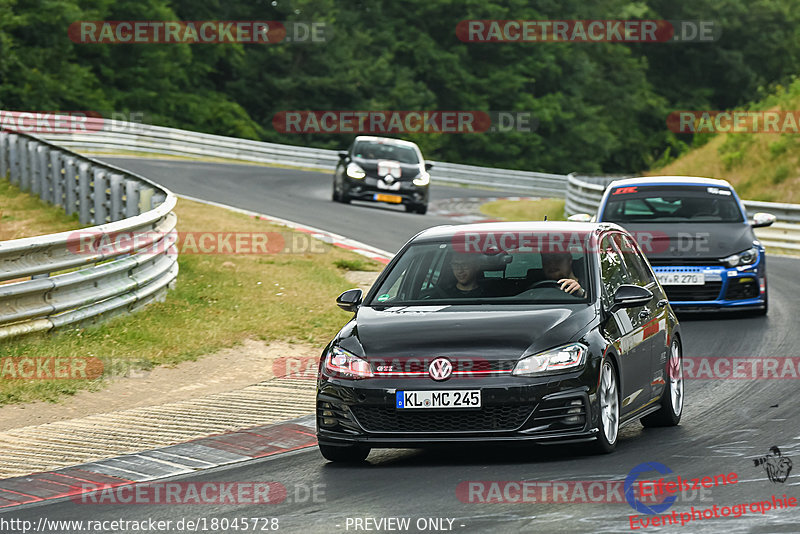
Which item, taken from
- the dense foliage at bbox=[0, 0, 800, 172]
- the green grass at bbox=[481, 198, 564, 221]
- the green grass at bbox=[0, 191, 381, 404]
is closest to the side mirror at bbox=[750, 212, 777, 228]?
the green grass at bbox=[0, 191, 381, 404]

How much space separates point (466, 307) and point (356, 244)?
14.6 meters

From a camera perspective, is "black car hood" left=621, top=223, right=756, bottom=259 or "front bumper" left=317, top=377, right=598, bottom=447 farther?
"black car hood" left=621, top=223, right=756, bottom=259

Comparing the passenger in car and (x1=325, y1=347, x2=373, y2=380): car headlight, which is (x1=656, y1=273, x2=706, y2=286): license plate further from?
(x1=325, y1=347, x2=373, y2=380): car headlight

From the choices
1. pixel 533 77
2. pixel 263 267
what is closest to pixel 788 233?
pixel 263 267

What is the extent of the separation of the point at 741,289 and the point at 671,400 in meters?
6.61

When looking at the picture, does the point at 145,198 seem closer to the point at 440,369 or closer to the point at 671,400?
the point at 671,400

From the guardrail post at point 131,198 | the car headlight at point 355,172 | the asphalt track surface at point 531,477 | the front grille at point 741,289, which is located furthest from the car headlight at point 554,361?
the car headlight at point 355,172

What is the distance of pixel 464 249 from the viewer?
930cm

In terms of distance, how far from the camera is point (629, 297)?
875 cm

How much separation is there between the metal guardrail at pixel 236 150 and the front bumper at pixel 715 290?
26.0 meters

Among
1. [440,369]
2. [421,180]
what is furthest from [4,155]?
[440,369]

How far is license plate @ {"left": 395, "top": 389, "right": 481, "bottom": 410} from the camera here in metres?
7.93

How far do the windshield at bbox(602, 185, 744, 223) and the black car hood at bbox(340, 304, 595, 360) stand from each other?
8.71 m

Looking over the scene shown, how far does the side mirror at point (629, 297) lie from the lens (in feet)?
28.7
